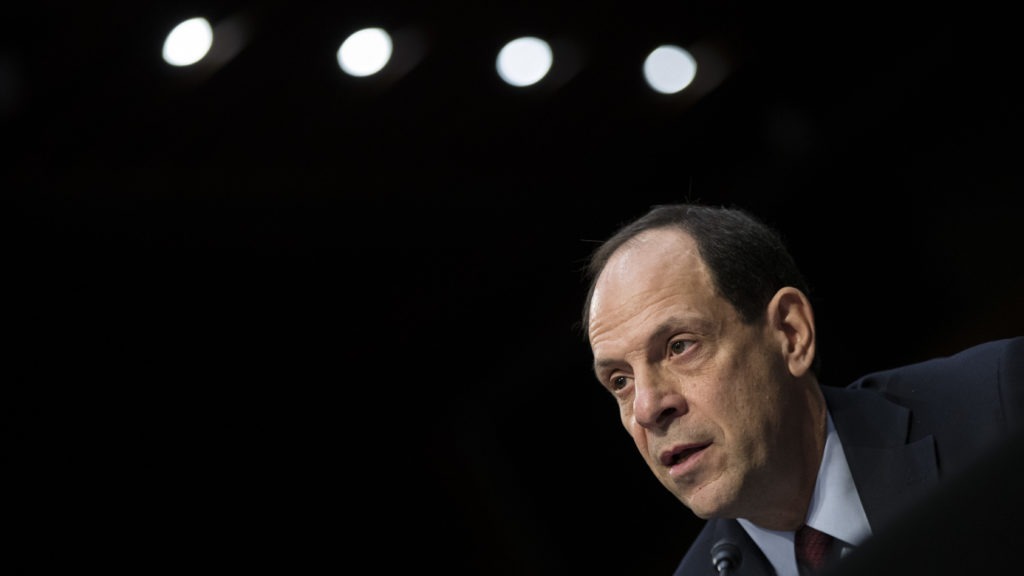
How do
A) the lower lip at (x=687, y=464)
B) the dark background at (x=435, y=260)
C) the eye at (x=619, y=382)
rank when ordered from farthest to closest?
the dark background at (x=435, y=260), the eye at (x=619, y=382), the lower lip at (x=687, y=464)

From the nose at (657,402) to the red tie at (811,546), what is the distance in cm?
31

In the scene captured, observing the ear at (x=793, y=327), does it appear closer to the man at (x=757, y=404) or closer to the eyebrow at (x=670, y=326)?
the man at (x=757, y=404)

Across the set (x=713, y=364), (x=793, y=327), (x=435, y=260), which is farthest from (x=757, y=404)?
(x=435, y=260)

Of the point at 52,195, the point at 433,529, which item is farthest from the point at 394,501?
the point at 52,195

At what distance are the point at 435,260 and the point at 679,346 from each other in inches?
106

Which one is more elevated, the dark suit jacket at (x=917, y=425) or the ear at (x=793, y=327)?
the ear at (x=793, y=327)

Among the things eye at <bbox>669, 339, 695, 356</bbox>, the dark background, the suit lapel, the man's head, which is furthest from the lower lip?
the dark background

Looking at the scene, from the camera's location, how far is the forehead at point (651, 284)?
6.29 feet

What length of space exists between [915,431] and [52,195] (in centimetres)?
293

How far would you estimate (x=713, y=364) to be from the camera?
1.88m

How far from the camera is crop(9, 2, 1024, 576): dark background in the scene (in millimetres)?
3877

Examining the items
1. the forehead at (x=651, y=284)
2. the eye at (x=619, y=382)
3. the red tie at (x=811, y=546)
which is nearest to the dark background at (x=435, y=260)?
the forehead at (x=651, y=284)

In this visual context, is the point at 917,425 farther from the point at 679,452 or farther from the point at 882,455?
the point at 679,452

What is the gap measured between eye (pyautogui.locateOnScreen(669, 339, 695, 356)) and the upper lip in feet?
0.50
